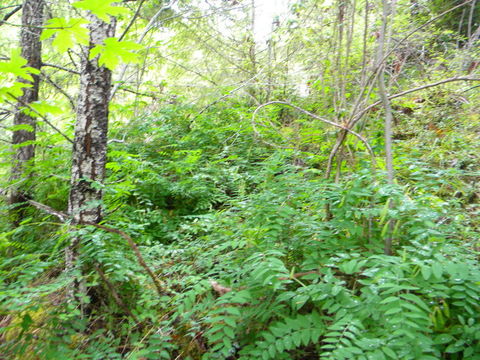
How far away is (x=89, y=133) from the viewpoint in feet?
9.00

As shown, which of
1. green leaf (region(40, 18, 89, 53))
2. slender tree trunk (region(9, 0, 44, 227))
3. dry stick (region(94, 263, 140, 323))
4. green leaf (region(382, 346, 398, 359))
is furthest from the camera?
slender tree trunk (region(9, 0, 44, 227))

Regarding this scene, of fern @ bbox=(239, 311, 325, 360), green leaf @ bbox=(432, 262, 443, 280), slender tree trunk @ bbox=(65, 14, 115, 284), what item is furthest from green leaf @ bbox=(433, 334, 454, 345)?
slender tree trunk @ bbox=(65, 14, 115, 284)

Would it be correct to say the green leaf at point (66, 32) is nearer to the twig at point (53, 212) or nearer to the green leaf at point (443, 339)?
the twig at point (53, 212)

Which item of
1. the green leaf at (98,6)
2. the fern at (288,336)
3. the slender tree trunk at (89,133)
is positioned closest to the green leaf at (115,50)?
the green leaf at (98,6)

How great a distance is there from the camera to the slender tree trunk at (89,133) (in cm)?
269

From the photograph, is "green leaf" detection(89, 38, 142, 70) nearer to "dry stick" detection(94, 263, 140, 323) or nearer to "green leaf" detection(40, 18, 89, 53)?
"green leaf" detection(40, 18, 89, 53)

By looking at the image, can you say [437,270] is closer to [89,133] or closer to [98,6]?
[98,6]

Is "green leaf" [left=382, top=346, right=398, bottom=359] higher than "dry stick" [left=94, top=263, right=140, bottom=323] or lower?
higher

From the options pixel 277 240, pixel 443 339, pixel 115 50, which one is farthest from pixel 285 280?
pixel 115 50

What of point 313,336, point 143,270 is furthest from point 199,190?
point 313,336

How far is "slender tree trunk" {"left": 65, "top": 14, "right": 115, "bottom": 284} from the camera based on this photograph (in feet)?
8.82

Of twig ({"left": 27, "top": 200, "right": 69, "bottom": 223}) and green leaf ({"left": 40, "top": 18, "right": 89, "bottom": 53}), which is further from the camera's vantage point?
twig ({"left": 27, "top": 200, "right": 69, "bottom": 223})

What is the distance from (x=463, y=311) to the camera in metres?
1.71

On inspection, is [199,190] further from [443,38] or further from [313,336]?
[443,38]
